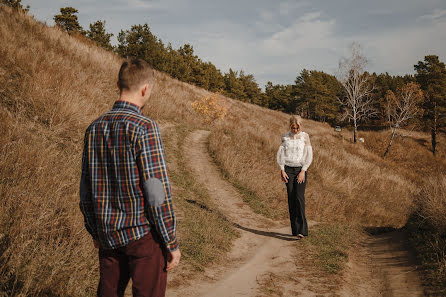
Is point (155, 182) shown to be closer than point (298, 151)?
Yes

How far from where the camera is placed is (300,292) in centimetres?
382

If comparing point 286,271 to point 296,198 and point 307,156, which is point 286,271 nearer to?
point 296,198

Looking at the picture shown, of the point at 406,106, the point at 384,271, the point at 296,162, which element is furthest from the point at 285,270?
the point at 406,106

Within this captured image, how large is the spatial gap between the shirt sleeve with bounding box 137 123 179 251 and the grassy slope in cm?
139

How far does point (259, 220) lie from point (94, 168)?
19.8 feet

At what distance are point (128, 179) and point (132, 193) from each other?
0.08m

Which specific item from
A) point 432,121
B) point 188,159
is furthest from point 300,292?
point 432,121

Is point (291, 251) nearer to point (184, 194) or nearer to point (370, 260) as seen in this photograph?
point (370, 260)

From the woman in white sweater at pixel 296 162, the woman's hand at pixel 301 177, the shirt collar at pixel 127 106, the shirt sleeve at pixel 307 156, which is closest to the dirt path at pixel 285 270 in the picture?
the woman in white sweater at pixel 296 162

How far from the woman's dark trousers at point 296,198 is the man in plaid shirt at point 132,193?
4.14 metres

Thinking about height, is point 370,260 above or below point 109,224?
below

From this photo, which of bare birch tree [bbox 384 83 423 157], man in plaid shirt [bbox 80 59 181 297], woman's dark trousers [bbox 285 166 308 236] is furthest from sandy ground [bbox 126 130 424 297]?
bare birch tree [bbox 384 83 423 157]

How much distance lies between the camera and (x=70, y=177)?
4488mm

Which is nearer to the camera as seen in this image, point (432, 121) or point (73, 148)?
point (73, 148)
